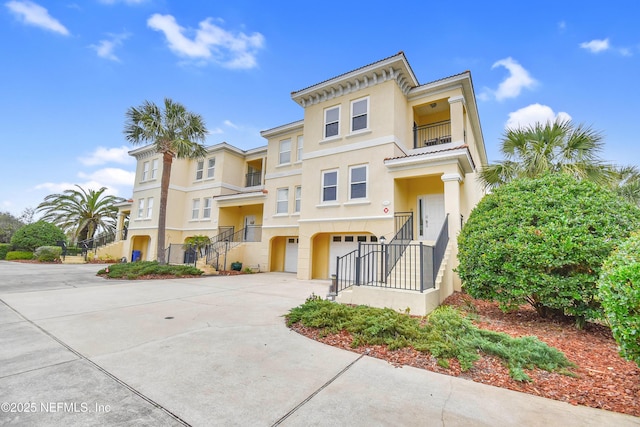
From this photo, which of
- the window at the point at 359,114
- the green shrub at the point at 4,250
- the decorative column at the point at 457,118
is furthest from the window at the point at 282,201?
the green shrub at the point at 4,250

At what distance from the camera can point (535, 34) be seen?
11750mm

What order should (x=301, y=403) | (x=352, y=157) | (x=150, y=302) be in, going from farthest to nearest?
(x=352, y=157) → (x=150, y=302) → (x=301, y=403)

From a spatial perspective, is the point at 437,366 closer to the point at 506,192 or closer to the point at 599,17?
the point at 506,192

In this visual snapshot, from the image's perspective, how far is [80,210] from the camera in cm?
2841

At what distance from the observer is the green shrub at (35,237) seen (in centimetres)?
2275

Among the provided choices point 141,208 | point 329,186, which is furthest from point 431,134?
point 141,208

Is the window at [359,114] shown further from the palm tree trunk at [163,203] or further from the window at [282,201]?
the palm tree trunk at [163,203]

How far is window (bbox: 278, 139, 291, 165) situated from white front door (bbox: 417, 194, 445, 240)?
891 cm

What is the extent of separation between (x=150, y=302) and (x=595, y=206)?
442 inches

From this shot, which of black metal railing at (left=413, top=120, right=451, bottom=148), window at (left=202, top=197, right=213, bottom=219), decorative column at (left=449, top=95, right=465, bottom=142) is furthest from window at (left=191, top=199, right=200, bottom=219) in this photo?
decorative column at (left=449, top=95, right=465, bottom=142)

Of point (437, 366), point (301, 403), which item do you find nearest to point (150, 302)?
point (301, 403)

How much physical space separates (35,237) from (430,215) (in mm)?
30918

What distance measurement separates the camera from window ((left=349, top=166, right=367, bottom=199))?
12.8 m

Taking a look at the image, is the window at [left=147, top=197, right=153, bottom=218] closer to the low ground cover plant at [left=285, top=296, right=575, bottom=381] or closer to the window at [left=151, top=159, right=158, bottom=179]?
the window at [left=151, top=159, right=158, bottom=179]
